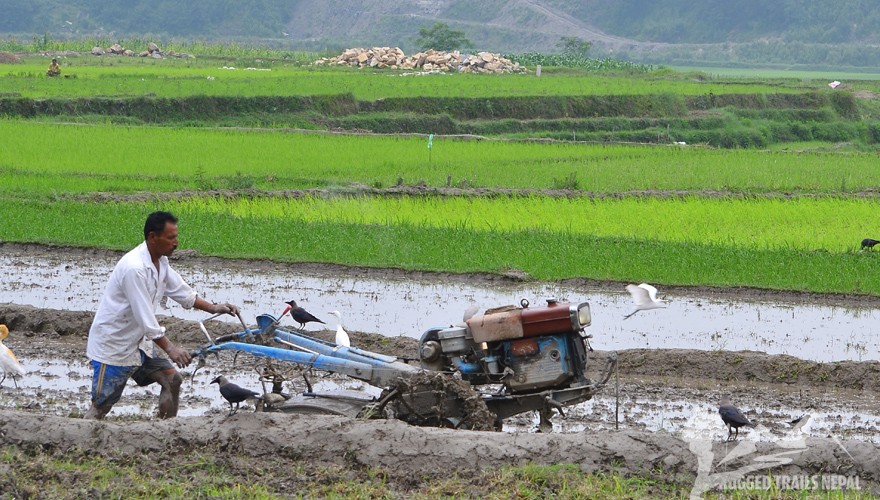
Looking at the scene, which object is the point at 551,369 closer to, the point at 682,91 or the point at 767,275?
the point at 767,275

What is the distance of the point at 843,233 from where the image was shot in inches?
529

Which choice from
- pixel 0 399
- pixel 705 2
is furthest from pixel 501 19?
pixel 0 399

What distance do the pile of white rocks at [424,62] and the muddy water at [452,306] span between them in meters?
31.5

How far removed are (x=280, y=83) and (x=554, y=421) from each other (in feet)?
79.4

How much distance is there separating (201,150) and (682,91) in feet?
59.7

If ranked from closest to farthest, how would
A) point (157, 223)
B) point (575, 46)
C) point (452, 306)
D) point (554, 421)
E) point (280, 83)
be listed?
point (157, 223) < point (554, 421) < point (452, 306) < point (280, 83) < point (575, 46)

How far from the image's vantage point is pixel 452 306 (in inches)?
391

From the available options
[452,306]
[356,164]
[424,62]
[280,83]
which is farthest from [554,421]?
[424,62]

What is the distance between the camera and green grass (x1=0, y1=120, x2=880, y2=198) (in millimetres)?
16297

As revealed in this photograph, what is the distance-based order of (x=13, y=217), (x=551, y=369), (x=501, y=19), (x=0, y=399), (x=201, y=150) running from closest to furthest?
1. (x=551, y=369)
2. (x=0, y=399)
3. (x=13, y=217)
4. (x=201, y=150)
5. (x=501, y=19)

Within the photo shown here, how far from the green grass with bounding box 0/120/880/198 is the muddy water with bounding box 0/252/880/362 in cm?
435

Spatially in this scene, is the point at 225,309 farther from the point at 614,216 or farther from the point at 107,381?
the point at 614,216

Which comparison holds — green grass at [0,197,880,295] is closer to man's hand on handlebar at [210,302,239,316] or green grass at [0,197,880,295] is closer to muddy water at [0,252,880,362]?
muddy water at [0,252,880,362]

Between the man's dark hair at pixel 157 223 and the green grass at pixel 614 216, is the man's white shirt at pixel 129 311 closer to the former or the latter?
the man's dark hair at pixel 157 223
